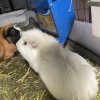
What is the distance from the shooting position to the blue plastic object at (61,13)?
1998 mm

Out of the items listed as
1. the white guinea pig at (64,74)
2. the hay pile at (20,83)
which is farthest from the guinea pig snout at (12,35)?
the white guinea pig at (64,74)

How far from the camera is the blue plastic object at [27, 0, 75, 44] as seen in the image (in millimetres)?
1998

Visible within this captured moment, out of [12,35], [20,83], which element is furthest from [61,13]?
[20,83]

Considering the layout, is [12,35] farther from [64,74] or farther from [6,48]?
[64,74]

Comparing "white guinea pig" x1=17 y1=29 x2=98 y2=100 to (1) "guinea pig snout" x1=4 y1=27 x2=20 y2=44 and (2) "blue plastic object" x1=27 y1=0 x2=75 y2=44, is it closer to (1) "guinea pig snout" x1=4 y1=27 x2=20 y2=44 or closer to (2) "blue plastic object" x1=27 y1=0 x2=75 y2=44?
(2) "blue plastic object" x1=27 y1=0 x2=75 y2=44

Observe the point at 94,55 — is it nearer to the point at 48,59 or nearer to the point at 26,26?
the point at 48,59

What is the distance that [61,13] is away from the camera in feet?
6.78

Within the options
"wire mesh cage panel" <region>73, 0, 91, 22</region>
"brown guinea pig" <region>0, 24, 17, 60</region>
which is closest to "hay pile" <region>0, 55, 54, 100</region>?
"brown guinea pig" <region>0, 24, 17, 60</region>

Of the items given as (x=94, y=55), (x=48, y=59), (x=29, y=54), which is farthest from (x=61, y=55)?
(x=94, y=55)

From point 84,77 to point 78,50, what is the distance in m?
0.63

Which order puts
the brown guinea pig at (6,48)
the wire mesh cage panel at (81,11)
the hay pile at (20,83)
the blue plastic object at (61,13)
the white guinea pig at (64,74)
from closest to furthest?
the white guinea pig at (64,74) < the hay pile at (20,83) < the blue plastic object at (61,13) < the brown guinea pig at (6,48) < the wire mesh cage panel at (81,11)

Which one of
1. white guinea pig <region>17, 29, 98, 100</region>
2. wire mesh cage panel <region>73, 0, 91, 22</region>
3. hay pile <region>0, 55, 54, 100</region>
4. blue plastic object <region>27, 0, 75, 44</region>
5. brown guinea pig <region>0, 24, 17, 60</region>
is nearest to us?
white guinea pig <region>17, 29, 98, 100</region>

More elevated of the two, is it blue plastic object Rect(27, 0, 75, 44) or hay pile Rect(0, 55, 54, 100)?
blue plastic object Rect(27, 0, 75, 44)

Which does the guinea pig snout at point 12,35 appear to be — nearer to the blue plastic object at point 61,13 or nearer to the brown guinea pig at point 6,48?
the brown guinea pig at point 6,48
